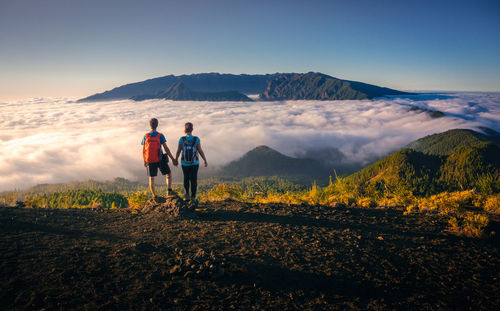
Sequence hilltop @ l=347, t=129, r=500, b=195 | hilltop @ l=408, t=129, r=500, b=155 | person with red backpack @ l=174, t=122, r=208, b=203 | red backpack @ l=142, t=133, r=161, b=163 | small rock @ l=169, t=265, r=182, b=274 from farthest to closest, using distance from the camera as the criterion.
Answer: hilltop @ l=408, t=129, r=500, b=155 → hilltop @ l=347, t=129, r=500, b=195 → red backpack @ l=142, t=133, r=161, b=163 → person with red backpack @ l=174, t=122, r=208, b=203 → small rock @ l=169, t=265, r=182, b=274

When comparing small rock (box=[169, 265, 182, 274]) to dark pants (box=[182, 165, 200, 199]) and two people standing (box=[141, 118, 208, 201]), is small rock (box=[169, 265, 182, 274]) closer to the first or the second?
two people standing (box=[141, 118, 208, 201])

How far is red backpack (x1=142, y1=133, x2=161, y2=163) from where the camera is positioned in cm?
862

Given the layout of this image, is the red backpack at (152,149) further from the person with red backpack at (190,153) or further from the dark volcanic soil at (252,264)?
the dark volcanic soil at (252,264)

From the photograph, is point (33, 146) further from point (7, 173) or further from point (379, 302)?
point (379, 302)

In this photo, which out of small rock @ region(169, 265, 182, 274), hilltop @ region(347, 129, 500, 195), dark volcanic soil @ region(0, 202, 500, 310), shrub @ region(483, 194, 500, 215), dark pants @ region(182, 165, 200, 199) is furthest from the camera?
hilltop @ region(347, 129, 500, 195)

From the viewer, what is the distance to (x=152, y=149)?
867 centimetres

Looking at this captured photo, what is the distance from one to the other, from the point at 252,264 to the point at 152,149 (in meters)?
5.84

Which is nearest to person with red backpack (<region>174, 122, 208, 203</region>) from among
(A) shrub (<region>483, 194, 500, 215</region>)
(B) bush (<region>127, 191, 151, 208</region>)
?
(B) bush (<region>127, 191, 151, 208</region>)

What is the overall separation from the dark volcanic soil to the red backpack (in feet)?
8.99

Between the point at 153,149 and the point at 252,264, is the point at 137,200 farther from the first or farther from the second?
the point at 252,264

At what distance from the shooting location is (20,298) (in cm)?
326

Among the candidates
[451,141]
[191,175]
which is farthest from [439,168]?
[451,141]

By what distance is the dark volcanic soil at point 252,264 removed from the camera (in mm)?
3377

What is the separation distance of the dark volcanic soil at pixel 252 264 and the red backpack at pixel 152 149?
2741 mm
